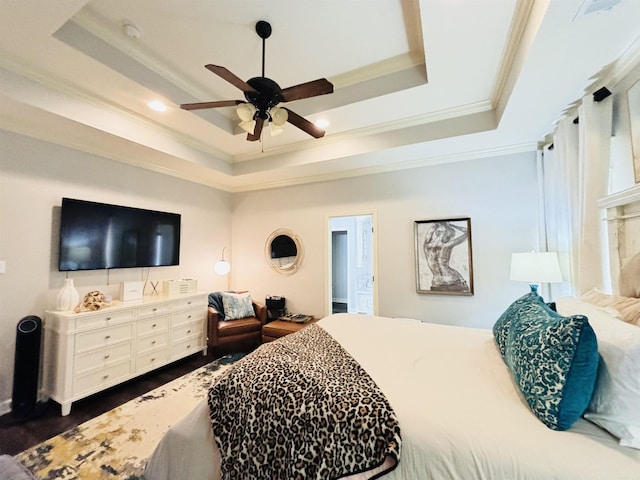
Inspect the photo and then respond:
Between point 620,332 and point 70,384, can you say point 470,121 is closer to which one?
point 620,332

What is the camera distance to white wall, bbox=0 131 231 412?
2.45 meters

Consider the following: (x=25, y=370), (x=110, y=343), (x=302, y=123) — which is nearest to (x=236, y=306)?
(x=110, y=343)

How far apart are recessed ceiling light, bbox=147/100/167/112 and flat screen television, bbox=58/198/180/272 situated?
1.27 metres

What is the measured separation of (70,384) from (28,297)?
0.93 m

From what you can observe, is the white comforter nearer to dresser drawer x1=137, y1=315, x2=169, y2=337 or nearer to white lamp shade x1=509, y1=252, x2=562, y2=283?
white lamp shade x1=509, y1=252, x2=562, y2=283

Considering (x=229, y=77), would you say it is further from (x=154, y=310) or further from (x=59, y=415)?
(x=59, y=415)

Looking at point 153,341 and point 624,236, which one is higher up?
point 624,236

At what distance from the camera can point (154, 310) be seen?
10.3 feet

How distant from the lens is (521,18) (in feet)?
5.59

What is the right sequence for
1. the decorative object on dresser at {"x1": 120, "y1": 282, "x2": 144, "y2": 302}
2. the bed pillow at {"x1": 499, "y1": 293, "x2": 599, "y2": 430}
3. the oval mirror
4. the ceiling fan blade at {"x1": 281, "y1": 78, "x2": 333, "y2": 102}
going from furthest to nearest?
1. the oval mirror
2. the decorative object on dresser at {"x1": 120, "y1": 282, "x2": 144, "y2": 302}
3. the ceiling fan blade at {"x1": 281, "y1": 78, "x2": 333, "y2": 102}
4. the bed pillow at {"x1": 499, "y1": 293, "x2": 599, "y2": 430}

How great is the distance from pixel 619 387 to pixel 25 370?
3947 millimetres

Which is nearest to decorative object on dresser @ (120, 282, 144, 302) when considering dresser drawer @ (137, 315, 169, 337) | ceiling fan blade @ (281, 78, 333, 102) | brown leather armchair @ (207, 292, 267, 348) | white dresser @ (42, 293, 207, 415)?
white dresser @ (42, 293, 207, 415)

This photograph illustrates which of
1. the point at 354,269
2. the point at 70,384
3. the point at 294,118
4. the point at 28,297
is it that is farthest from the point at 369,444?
the point at 354,269

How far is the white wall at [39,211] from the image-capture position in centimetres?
245
